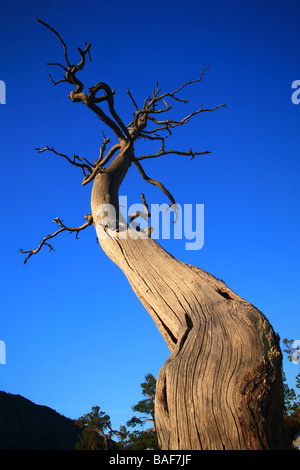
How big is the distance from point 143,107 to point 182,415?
4.78 meters

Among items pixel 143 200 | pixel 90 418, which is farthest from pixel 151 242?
pixel 90 418

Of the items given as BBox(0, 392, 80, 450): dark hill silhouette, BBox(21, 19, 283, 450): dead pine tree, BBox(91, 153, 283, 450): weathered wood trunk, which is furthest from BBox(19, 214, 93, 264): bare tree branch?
BBox(0, 392, 80, 450): dark hill silhouette

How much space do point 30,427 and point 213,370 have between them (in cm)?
1747

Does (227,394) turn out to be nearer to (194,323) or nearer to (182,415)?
(182,415)

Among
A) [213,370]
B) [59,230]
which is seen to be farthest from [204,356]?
[59,230]

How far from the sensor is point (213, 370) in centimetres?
241

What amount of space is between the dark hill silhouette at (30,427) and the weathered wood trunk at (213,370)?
16.3 m

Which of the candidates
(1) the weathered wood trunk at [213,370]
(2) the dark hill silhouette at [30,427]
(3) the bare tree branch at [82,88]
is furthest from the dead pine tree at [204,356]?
(2) the dark hill silhouette at [30,427]

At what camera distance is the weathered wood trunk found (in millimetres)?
2203

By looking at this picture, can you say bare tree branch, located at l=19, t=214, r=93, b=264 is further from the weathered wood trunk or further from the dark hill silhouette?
the dark hill silhouette

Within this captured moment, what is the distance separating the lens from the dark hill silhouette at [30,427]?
1586 centimetres

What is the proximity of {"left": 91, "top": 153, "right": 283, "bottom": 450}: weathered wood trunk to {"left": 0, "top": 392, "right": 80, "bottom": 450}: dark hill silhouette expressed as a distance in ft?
53.5
